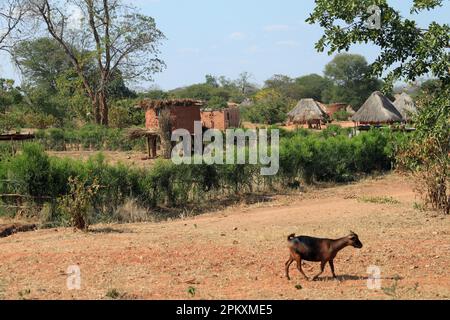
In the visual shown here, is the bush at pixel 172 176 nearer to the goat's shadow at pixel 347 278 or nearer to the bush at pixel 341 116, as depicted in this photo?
the goat's shadow at pixel 347 278

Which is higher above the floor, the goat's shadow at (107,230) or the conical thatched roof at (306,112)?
the conical thatched roof at (306,112)

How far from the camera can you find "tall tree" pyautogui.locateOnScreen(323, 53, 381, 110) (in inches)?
2510

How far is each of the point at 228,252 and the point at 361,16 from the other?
333 cm

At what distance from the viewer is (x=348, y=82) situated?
66.2 metres

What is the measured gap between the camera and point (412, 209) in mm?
11766

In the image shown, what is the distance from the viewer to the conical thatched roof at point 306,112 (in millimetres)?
41500

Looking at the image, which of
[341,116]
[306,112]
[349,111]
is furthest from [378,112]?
[349,111]

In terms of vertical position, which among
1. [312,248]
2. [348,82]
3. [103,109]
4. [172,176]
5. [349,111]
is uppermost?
[348,82]

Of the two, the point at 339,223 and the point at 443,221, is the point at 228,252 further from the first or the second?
the point at 443,221

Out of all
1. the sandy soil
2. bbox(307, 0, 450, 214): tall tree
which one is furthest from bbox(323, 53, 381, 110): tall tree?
bbox(307, 0, 450, 214): tall tree

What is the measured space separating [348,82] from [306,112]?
2588cm

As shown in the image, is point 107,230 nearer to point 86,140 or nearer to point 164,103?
point 164,103

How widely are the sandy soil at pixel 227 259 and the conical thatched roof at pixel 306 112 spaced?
98.7ft

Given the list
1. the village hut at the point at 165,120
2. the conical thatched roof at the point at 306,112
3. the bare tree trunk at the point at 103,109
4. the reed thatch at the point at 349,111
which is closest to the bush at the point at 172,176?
the village hut at the point at 165,120
